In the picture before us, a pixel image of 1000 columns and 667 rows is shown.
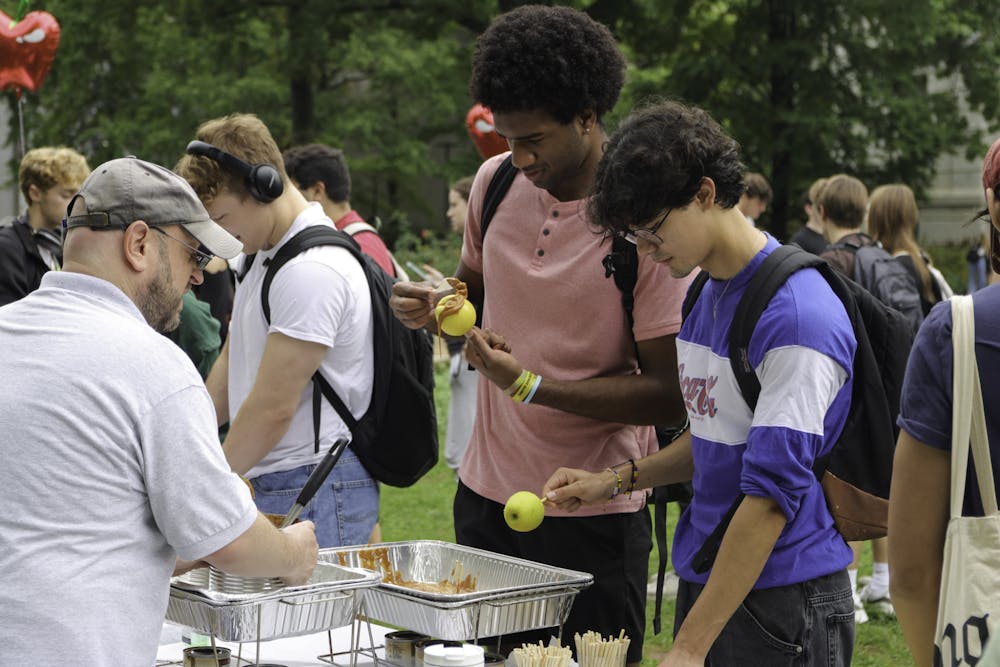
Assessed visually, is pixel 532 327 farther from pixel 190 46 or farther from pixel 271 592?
pixel 190 46

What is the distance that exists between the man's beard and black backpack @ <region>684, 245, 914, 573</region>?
3.41 ft

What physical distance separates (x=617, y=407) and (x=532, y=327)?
0.97 ft

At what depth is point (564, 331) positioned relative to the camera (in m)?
2.80

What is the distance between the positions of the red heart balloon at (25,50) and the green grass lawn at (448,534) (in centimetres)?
391

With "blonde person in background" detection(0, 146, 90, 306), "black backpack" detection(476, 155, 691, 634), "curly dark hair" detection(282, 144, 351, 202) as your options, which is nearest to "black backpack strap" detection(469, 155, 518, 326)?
"black backpack" detection(476, 155, 691, 634)

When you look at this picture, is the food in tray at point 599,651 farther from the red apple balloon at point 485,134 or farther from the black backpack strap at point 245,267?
the red apple balloon at point 485,134

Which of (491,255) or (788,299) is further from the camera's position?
(491,255)

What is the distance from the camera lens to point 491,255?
2.94 meters

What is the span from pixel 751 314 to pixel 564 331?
67 cm

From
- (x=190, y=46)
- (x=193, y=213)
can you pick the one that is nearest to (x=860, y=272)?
(x=193, y=213)

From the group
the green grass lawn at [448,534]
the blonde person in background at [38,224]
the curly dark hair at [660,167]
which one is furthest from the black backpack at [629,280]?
the blonde person in background at [38,224]

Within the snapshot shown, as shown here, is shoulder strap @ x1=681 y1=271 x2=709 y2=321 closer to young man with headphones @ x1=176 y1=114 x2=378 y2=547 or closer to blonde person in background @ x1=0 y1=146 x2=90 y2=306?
young man with headphones @ x1=176 y1=114 x2=378 y2=547

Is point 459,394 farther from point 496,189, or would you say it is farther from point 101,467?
point 101,467

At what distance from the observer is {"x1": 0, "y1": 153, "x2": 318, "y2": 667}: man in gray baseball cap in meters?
1.93
